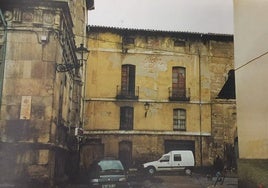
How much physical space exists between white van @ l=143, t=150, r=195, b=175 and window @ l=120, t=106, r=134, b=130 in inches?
162

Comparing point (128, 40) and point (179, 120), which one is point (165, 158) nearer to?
point (179, 120)

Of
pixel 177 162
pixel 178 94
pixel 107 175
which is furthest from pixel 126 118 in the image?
pixel 107 175

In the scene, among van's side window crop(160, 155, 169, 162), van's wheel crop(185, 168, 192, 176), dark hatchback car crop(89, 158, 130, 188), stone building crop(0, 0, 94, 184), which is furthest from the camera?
van's side window crop(160, 155, 169, 162)

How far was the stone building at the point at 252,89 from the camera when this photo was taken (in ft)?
24.0

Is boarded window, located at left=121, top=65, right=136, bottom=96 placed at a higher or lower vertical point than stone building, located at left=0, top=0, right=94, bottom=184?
higher

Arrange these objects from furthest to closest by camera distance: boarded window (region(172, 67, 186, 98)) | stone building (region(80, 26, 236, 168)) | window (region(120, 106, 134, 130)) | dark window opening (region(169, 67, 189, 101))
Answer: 1. boarded window (region(172, 67, 186, 98))
2. dark window opening (region(169, 67, 189, 101))
3. window (region(120, 106, 134, 130))
4. stone building (region(80, 26, 236, 168))

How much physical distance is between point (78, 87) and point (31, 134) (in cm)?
1075

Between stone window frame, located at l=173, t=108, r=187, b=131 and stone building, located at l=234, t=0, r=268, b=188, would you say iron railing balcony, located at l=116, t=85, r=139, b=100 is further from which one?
stone building, located at l=234, t=0, r=268, b=188

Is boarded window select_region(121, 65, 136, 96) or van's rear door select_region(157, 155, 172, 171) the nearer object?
van's rear door select_region(157, 155, 172, 171)

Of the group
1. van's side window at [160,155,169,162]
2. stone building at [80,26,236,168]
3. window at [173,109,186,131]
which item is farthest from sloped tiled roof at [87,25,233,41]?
van's side window at [160,155,169,162]

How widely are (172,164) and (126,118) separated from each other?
5.66 metres

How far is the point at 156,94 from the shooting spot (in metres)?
31.2

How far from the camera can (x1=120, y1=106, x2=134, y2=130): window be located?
99.8ft

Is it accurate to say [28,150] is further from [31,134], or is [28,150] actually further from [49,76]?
[49,76]
